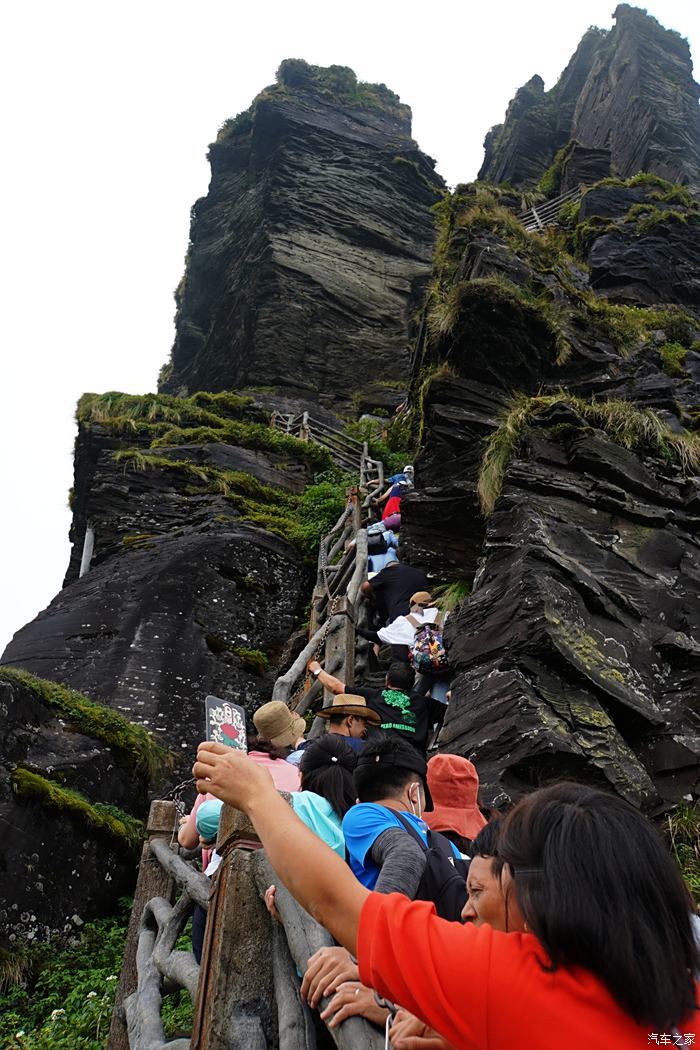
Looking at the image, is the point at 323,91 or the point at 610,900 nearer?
the point at 610,900

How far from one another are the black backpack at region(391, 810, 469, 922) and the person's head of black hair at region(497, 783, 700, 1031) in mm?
1048

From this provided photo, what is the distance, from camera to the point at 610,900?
1.48 m

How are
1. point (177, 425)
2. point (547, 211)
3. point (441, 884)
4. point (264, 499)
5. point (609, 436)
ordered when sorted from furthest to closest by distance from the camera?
1. point (547, 211)
2. point (177, 425)
3. point (264, 499)
4. point (609, 436)
5. point (441, 884)

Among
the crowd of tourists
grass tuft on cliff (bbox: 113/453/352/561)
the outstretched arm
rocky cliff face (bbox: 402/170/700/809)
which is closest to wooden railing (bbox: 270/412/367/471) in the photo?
grass tuft on cliff (bbox: 113/453/352/561)

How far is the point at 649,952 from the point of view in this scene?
1.41 meters

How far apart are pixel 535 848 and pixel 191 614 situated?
33.1 feet

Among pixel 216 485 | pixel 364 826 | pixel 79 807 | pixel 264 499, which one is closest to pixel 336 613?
pixel 79 807

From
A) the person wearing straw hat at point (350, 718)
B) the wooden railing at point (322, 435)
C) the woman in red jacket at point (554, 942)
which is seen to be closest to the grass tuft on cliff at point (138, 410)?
the wooden railing at point (322, 435)

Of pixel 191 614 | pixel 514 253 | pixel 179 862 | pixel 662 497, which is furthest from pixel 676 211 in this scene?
pixel 179 862

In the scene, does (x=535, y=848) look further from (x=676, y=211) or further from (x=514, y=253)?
(x=676, y=211)

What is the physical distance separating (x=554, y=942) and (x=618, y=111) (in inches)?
1439

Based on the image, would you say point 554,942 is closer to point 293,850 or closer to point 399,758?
point 293,850

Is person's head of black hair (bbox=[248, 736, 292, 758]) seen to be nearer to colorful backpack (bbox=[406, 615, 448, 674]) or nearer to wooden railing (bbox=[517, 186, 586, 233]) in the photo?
colorful backpack (bbox=[406, 615, 448, 674])

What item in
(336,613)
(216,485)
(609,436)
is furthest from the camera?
(216,485)
